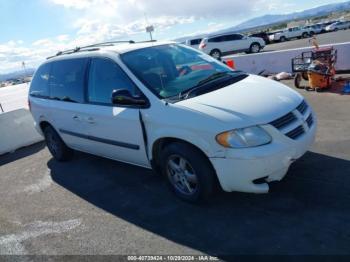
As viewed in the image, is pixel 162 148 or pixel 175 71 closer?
pixel 162 148

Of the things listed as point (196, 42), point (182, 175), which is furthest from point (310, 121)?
point (196, 42)

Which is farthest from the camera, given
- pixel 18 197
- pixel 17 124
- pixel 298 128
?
pixel 17 124

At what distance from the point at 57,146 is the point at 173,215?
3142 mm

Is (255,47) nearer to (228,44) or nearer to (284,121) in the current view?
(228,44)

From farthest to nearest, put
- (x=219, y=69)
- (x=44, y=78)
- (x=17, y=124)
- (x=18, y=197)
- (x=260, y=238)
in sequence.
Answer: (x=17, y=124), (x=44, y=78), (x=18, y=197), (x=219, y=69), (x=260, y=238)

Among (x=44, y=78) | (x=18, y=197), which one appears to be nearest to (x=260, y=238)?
(x=18, y=197)

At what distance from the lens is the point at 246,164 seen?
10.9ft

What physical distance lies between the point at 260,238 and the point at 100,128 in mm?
2488

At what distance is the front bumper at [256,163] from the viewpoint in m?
3.31

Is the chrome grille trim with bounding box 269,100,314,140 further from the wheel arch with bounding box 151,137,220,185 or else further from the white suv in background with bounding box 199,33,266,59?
the white suv in background with bounding box 199,33,266,59

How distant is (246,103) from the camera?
3574 millimetres

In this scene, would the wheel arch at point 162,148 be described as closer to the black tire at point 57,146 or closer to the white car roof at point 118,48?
the white car roof at point 118,48

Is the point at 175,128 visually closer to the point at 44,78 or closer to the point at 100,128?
the point at 100,128

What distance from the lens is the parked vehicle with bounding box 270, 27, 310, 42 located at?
40.8m
